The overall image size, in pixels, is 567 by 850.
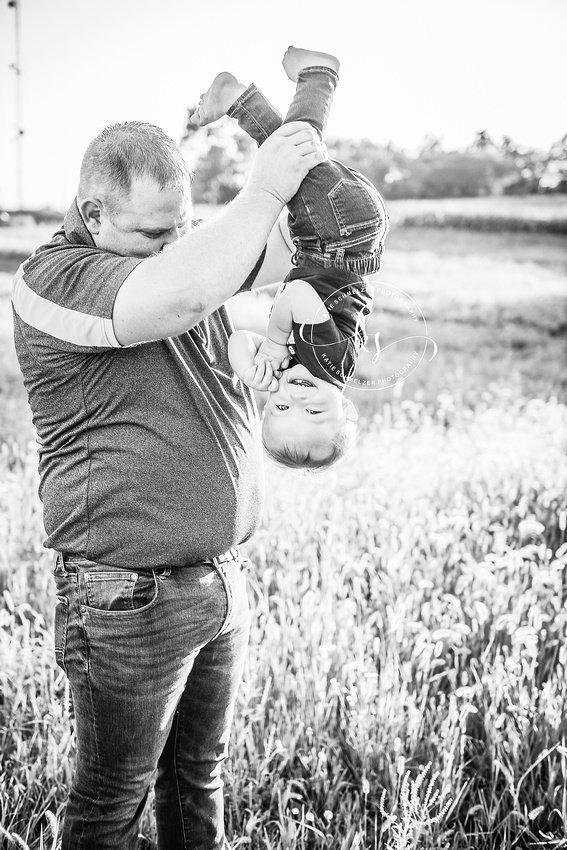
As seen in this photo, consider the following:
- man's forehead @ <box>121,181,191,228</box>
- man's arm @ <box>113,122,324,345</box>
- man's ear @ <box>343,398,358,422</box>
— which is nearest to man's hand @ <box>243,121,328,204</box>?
man's arm @ <box>113,122,324,345</box>

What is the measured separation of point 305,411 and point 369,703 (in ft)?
3.58

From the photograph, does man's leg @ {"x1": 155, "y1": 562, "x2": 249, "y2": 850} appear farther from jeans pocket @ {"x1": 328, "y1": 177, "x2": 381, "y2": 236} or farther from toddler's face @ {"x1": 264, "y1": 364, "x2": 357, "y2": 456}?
jeans pocket @ {"x1": 328, "y1": 177, "x2": 381, "y2": 236}

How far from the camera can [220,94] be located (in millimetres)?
1695

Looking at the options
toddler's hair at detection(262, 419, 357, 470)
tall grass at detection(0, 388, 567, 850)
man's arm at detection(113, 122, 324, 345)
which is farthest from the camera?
tall grass at detection(0, 388, 567, 850)

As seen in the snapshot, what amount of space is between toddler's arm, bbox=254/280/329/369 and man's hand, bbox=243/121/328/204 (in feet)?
0.65

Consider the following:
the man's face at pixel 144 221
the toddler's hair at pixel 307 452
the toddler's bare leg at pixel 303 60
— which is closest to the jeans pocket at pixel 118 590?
the toddler's hair at pixel 307 452

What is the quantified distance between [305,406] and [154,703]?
→ 0.71 metres

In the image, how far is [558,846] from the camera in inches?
78.9

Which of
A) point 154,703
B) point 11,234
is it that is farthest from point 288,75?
point 11,234

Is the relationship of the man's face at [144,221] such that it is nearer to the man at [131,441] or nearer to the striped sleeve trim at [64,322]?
the man at [131,441]

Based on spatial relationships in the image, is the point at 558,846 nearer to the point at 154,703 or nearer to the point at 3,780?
the point at 154,703

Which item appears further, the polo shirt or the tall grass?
the tall grass

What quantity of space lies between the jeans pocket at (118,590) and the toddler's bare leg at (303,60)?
1.15 m

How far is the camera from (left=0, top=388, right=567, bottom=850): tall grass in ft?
6.91
